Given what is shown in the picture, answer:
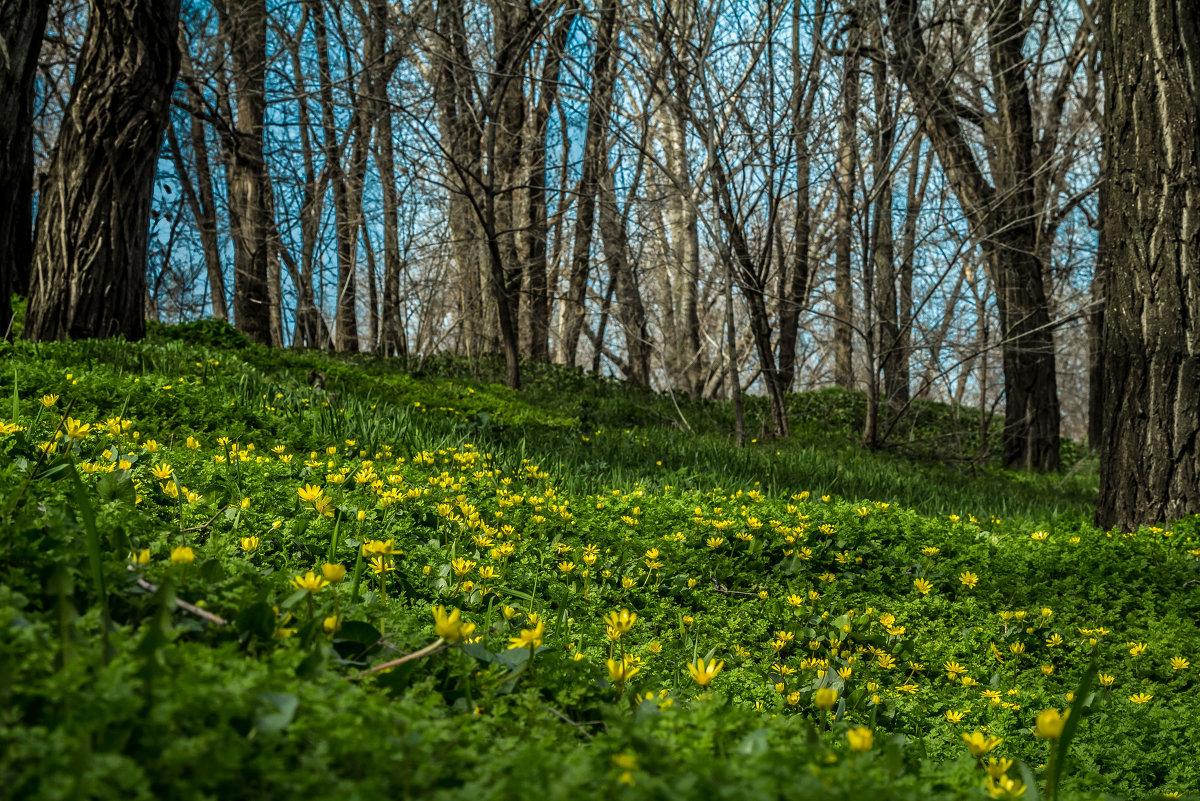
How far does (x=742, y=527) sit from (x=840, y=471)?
3.15 meters

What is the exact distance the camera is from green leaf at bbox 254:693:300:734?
39.0 inches

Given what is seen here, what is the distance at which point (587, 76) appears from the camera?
802cm

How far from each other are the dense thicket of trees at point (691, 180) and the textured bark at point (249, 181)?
0.24 ft

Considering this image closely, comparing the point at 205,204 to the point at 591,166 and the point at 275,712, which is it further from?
the point at 275,712

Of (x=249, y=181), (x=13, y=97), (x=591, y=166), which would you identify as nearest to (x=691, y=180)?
Answer: (x=591, y=166)

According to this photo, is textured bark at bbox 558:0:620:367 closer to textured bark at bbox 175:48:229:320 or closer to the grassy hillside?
the grassy hillside

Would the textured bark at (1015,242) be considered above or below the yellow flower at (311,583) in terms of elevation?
above

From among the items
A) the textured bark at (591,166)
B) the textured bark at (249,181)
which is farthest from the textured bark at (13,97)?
the textured bark at (249,181)

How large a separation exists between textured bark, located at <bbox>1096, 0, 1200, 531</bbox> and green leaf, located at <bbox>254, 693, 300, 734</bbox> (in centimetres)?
508

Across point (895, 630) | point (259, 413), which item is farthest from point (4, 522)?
point (259, 413)

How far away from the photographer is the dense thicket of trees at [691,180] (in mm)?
4777

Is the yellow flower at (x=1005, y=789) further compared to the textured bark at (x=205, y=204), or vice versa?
the textured bark at (x=205, y=204)

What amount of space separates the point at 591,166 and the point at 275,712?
10769mm

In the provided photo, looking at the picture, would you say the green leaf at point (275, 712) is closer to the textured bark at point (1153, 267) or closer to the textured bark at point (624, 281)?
Answer: the textured bark at point (1153, 267)
